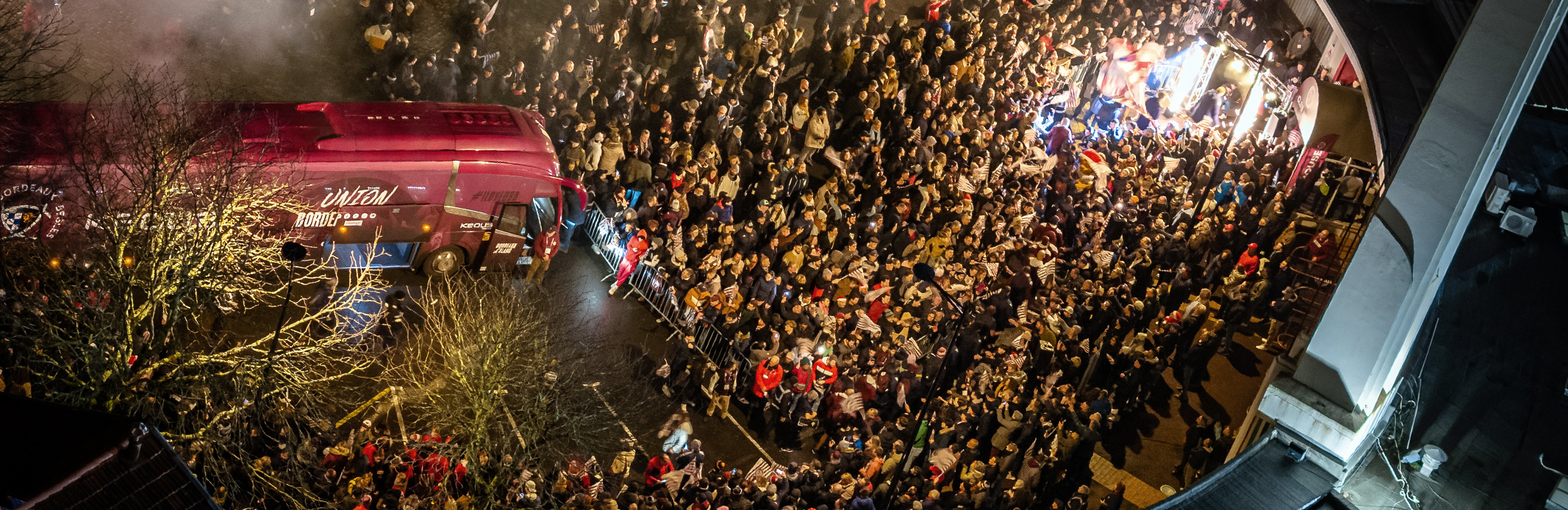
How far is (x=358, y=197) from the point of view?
1664cm

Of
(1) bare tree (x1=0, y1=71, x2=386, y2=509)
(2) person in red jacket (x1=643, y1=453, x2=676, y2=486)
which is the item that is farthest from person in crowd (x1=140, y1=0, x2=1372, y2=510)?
(1) bare tree (x1=0, y1=71, x2=386, y2=509)

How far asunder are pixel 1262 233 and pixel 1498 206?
12.7ft

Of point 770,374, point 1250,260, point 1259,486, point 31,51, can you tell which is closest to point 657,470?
point 770,374

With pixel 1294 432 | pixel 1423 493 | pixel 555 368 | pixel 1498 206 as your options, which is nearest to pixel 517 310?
pixel 555 368

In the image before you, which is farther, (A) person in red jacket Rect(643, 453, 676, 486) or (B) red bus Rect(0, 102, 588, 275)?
(B) red bus Rect(0, 102, 588, 275)

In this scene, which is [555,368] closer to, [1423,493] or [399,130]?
[399,130]

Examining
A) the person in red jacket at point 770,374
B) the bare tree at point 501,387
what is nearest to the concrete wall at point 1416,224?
the person in red jacket at point 770,374

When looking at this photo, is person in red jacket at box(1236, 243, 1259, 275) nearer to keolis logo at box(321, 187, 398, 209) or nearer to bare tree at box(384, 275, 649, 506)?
bare tree at box(384, 275, 649, 506)

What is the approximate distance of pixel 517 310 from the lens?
1755 centimetres

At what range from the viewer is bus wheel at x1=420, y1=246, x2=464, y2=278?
60.1 ft

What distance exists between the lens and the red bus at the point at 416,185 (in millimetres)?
→ 16031

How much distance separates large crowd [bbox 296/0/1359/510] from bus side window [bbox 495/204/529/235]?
150 cm

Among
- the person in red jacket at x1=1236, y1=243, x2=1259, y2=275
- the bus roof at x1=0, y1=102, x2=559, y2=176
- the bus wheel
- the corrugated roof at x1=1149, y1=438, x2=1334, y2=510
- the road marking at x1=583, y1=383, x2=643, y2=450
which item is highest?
the person in red jacket at x1=1236, y1=243, x2=1259, y2=275

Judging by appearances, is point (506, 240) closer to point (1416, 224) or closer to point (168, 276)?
point (168, 276)
